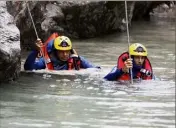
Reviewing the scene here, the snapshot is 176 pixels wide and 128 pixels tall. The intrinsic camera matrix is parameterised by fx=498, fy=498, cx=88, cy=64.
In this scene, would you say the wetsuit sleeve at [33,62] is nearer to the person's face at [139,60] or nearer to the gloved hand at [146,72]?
the person's face at [139,60]

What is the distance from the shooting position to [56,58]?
36.2 feet

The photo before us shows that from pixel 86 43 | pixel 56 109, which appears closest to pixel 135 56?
pixel 56 109

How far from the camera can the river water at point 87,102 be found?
6609 mm

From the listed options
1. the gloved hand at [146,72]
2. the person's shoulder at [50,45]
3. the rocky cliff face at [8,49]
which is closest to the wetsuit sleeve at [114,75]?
the gloved hand at [146,72]

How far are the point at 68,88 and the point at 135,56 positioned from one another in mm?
1870

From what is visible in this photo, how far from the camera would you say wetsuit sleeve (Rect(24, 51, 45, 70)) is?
423 inches

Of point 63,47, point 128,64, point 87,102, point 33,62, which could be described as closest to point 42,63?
point 33,62

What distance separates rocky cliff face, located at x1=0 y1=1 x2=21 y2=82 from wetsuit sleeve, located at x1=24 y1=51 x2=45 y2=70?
72cm

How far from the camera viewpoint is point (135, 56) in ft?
33.7

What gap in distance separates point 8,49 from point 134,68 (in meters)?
2.61

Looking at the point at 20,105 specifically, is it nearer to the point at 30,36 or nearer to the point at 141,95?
the point at 141,95

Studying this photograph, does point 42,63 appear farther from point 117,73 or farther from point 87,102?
point 87,102

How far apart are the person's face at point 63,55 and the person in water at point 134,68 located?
3.95 ft

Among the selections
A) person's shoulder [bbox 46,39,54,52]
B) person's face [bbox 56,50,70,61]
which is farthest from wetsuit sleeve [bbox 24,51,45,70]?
person's face [bbox 56,50,70,61]
